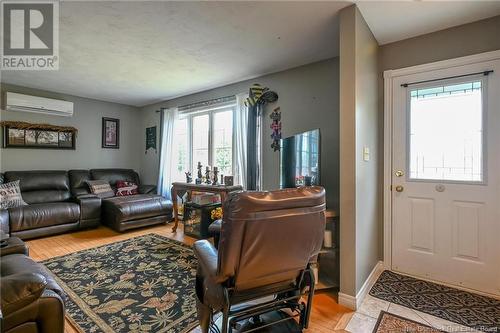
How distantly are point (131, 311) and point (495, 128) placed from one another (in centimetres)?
336

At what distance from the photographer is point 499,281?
2.07 metres

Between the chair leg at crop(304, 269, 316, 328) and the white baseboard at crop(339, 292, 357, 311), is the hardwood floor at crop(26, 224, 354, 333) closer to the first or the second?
the white baseboard at crop(339, 292, 357, 311)

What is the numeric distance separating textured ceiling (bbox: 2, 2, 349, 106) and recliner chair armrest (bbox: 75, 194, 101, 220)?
1.89 metres

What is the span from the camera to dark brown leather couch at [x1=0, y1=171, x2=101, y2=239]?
3371mm

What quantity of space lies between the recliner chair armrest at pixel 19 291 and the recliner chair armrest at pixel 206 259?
28.4 inches

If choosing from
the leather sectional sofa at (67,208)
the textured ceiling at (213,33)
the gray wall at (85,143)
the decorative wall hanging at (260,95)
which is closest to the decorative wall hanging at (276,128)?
the decorative wall hanging at (260,95)

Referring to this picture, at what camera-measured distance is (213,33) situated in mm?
2387

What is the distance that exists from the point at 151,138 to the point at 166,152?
0.78m

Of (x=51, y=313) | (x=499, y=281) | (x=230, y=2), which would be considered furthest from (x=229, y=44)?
(x=499, y=281)

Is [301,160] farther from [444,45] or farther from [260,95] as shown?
[444,45]

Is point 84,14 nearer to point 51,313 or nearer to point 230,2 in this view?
point 230,2

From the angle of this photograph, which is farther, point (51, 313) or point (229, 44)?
point (229, 44)
